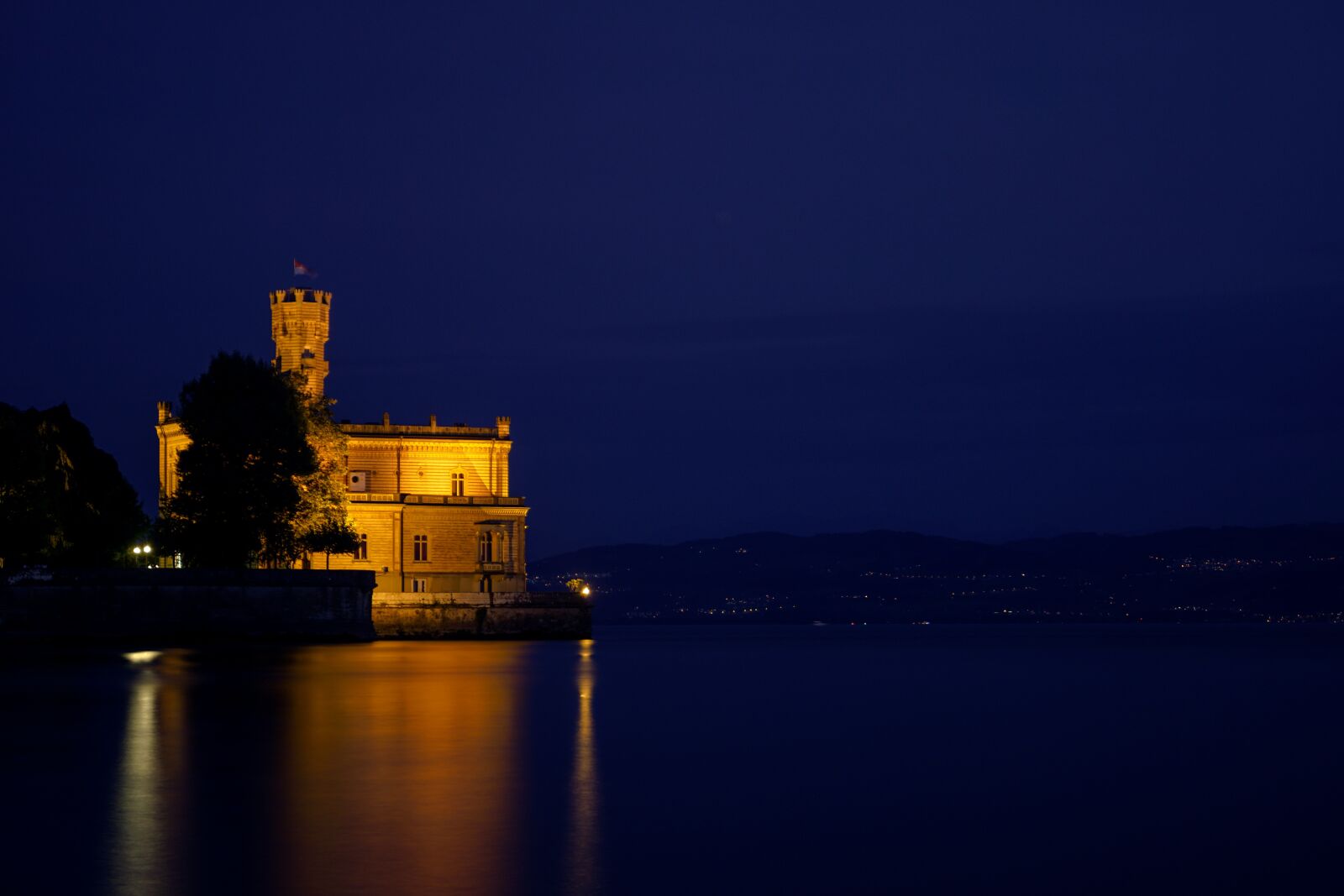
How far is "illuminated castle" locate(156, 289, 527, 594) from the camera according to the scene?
85.9m

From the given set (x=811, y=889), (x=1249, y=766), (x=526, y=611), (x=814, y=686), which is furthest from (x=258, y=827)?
(x=526, y=611)

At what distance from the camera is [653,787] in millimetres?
25000

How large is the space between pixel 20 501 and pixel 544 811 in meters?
49.5

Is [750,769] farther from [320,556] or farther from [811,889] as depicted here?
[320,556]

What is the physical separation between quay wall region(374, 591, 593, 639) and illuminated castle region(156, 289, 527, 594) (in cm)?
289

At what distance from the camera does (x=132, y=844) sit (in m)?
19.1

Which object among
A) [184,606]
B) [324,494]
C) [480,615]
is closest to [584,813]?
[184,606]

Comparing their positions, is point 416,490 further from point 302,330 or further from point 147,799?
point 147,799

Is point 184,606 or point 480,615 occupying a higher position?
point 184,606

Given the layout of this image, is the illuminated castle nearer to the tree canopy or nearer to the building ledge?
the building ledge

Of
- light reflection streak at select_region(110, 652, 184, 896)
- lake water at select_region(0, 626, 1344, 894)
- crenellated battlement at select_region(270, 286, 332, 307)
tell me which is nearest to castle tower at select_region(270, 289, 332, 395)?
crenellated battlement at select_region(270, 286, 332, 307)

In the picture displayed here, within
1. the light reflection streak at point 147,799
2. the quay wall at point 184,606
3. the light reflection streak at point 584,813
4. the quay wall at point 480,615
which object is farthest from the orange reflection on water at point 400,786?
the quay wall at point 480,615

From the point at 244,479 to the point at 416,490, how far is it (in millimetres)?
16437

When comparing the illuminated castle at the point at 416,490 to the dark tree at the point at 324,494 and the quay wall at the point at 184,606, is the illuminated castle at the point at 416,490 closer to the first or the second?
Result: the dark tree at the point at 324,494
